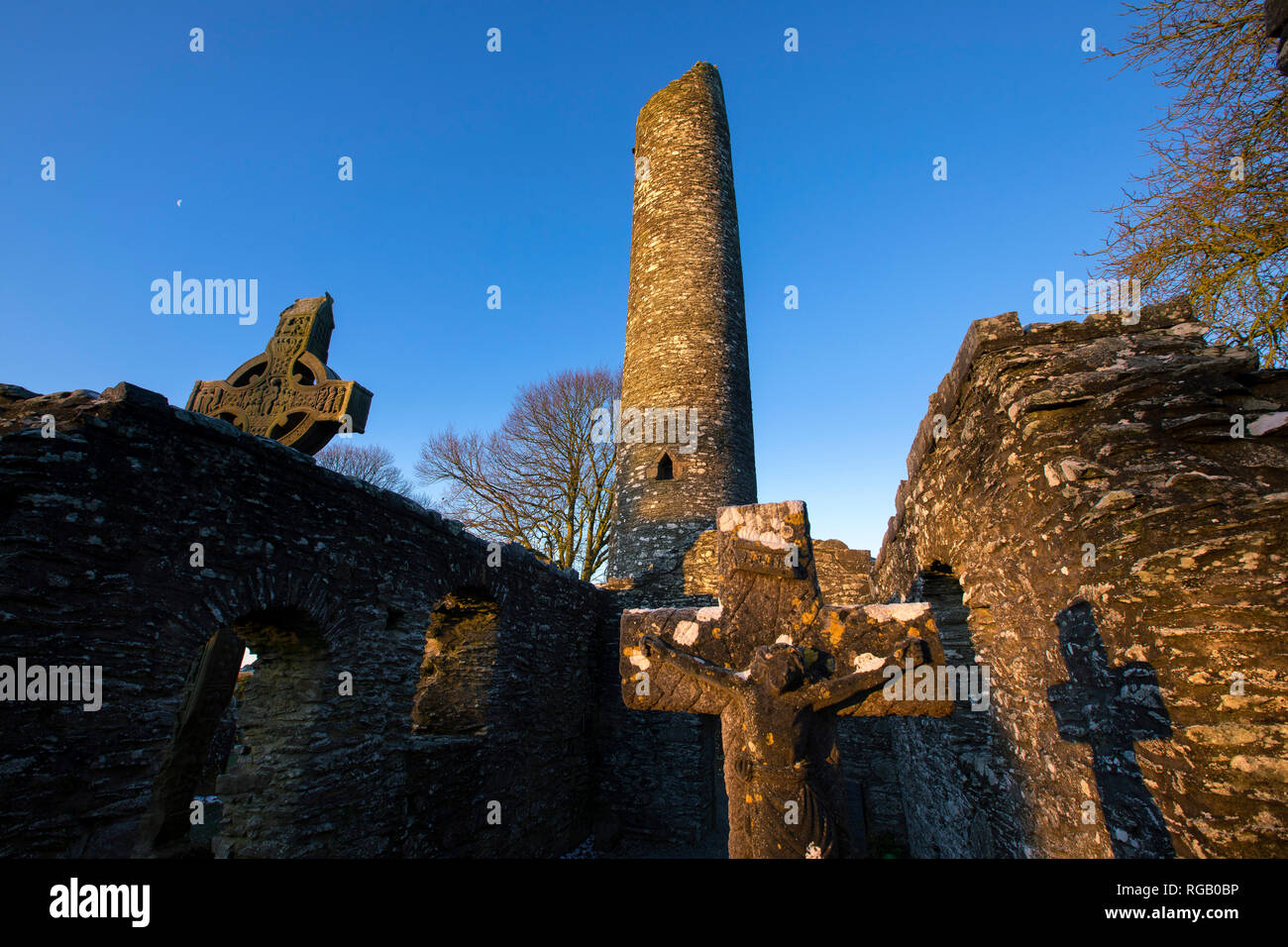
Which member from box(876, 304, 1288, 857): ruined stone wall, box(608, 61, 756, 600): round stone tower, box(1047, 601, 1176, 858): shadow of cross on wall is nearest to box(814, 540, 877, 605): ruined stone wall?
box(608, 61, 756, 600): round stone tower

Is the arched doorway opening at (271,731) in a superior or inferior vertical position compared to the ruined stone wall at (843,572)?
inferior

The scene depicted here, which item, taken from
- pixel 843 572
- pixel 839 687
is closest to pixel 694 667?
pixel 839 687

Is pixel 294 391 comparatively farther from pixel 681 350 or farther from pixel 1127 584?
pixel 681 350

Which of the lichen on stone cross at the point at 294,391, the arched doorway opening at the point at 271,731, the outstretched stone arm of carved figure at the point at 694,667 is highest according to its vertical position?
the lichen on stone cross at the point at 294,391

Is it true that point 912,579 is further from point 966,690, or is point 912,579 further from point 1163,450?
point 1163,450

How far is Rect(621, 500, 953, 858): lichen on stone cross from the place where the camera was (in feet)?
7.16

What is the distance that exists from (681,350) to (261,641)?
8366 mm

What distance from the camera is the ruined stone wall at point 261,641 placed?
2748 millimetres

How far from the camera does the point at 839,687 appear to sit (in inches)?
91.0

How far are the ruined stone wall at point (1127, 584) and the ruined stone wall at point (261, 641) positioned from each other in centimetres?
464

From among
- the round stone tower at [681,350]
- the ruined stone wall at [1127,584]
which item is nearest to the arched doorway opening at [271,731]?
the ruined stone wall at [1127,584]

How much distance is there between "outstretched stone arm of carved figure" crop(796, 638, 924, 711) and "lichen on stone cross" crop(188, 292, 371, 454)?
4.52 metres

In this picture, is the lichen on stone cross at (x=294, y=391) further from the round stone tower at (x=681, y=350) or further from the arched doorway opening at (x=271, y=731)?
the round stone tower at (x=681, y=350)

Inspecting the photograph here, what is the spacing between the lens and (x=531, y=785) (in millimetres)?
6934
